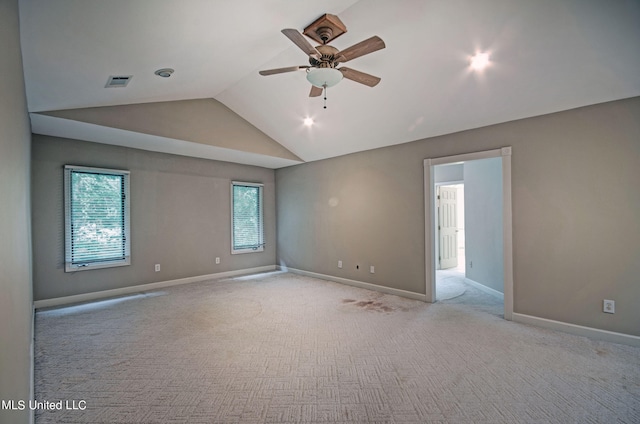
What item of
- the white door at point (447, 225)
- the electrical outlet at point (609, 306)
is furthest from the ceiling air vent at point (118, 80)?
the white door at point (447, 225)

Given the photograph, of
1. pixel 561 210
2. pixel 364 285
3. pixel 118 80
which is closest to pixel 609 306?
pixel 561 210


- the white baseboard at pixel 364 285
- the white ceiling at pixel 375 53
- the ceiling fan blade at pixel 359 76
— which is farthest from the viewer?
the white baseboard at pixel 364 285

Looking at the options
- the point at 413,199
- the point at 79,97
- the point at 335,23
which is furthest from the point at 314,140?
the point at 79,97

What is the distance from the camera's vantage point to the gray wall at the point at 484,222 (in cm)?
498

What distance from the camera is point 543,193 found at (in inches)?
140

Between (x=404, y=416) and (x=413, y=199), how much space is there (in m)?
3.28

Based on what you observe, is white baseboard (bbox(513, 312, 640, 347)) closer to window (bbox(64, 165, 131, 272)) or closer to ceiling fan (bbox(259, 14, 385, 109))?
ceiling fan (bbox(259, 14, 385, 109))

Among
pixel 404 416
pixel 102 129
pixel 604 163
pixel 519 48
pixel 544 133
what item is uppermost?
pixel 519 48

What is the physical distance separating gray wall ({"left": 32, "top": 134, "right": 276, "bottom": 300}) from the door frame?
152 inches

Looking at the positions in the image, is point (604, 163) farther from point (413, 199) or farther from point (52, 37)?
point (52, 37)

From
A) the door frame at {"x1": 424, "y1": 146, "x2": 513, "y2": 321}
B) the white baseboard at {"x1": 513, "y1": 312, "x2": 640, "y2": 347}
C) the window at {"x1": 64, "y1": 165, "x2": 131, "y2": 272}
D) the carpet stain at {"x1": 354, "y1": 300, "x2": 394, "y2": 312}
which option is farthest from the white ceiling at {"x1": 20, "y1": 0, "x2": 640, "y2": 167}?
the carpet stain at {"x1": 354, "y1": 300, "x2": 394, "y2": 312}

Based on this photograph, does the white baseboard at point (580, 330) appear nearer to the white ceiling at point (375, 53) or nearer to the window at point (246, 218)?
the white ceiling at point (375, 53)

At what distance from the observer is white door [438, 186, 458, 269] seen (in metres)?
7.25

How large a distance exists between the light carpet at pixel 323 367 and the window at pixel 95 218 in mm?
826
